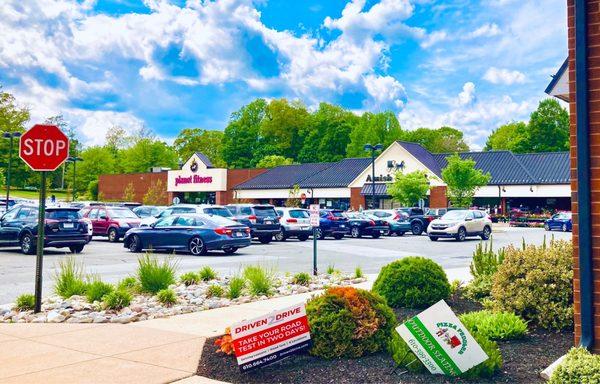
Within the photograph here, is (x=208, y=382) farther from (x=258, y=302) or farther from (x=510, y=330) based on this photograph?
(x=258, y=302)

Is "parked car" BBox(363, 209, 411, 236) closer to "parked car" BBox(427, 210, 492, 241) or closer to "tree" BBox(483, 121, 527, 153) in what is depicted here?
"parked car" BBox(427, 210, 492, 241)

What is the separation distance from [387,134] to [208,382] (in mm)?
98041

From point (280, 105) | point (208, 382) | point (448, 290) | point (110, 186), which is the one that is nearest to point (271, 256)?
point (448, 290)

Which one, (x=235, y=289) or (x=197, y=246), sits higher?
(x=197, y=246)

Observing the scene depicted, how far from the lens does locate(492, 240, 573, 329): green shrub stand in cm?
720

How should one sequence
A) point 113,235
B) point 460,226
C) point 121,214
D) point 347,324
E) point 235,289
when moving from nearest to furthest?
point 347,324
point 235,289
point 113,235
point 121,214
point 460,226

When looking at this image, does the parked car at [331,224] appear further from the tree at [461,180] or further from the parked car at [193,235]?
the tree at [461,180]

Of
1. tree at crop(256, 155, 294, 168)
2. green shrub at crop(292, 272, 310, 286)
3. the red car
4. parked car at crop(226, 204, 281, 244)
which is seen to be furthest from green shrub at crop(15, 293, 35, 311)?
tree at crop(256, 155, 294, 168)

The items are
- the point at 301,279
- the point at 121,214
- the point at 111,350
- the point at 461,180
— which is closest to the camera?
the point at 111,350

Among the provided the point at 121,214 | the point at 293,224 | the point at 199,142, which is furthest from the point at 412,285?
the point at 199,142

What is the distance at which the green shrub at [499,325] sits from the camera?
6.78 m

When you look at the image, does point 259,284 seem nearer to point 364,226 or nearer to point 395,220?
point 364,226

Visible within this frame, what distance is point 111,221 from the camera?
94.1 ft

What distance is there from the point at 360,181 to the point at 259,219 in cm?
3480
